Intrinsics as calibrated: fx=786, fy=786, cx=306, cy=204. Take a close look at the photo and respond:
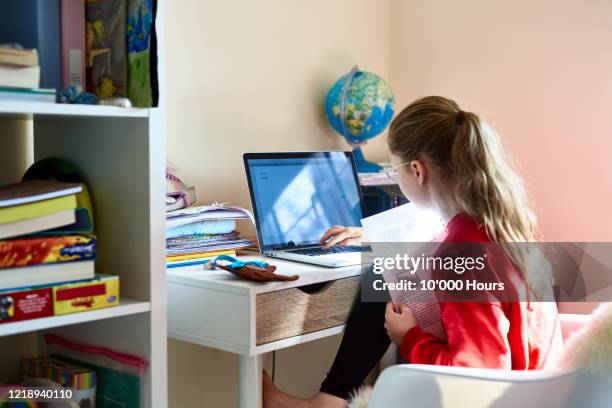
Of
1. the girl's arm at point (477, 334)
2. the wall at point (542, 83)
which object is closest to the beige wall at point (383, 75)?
the wall at point (542, 83)

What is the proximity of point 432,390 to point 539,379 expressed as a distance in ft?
0.59

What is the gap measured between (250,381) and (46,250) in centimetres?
58

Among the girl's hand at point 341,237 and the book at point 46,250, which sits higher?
the book at point 46,250

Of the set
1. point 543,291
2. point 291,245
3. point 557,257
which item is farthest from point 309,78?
point 543,291

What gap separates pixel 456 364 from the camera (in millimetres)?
1460

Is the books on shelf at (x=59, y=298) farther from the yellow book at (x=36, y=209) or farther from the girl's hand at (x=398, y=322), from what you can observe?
the girl's hand at (x=398, y=322)

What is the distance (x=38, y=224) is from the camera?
4.27ft

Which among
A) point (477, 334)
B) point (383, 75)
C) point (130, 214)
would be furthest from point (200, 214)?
point (383, 75)

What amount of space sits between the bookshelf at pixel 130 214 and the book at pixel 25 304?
0.12ft

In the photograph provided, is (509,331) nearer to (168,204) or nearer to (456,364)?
(456,364)

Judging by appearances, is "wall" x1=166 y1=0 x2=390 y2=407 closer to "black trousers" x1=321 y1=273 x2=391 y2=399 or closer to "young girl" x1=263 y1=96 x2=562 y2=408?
"black trousers" x1=321 y1=273 x2=391 y2=399

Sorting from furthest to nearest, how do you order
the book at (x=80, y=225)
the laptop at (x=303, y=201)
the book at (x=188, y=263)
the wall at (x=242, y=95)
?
the wall at (x=242, y=95), the laptop at (x=303, y=201), the book at (x=188, y=263), the book at (x=80, y=225)

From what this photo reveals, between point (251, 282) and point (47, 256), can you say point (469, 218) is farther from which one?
point (47, 256)

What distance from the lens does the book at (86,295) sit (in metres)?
1.30
